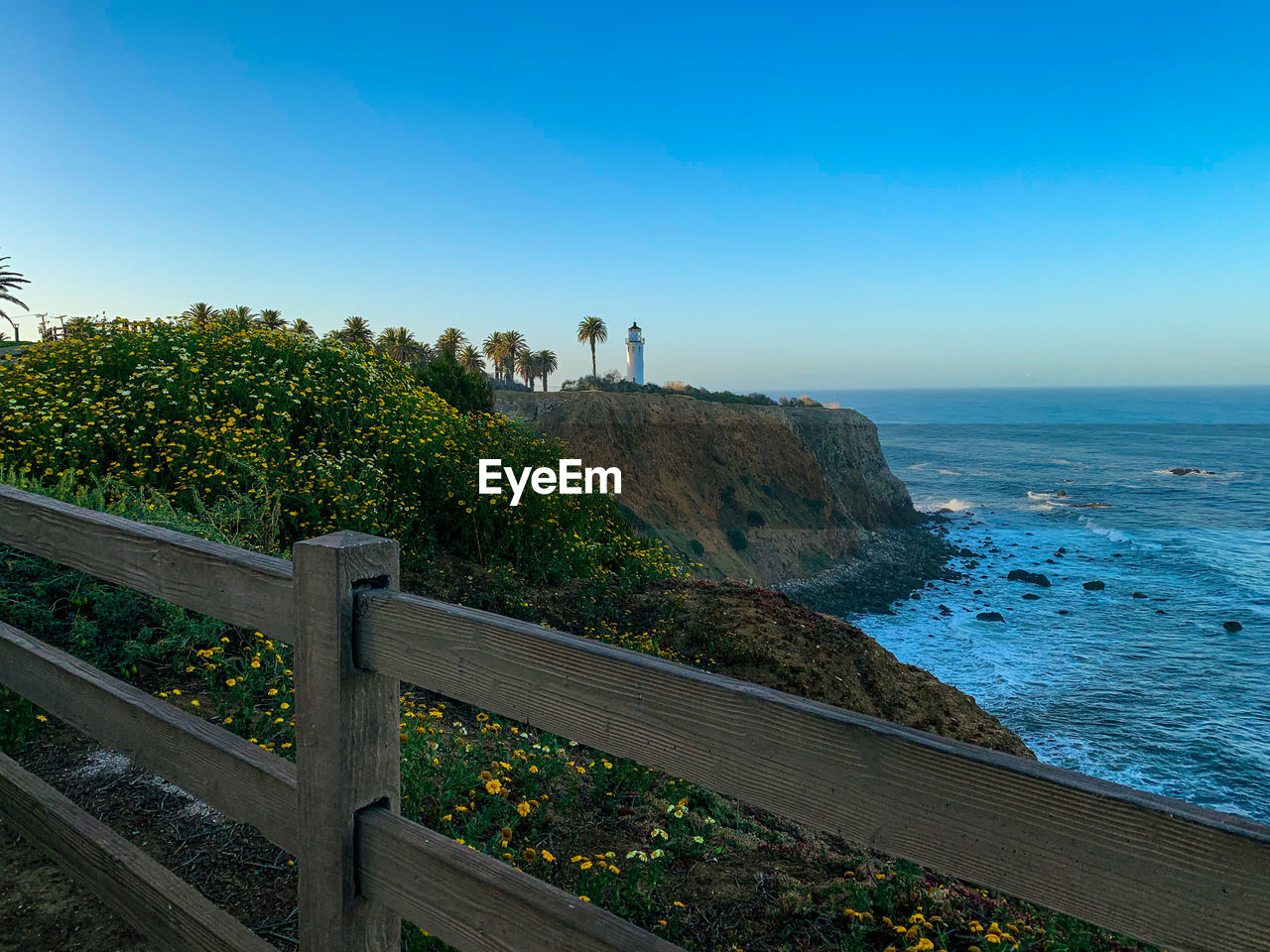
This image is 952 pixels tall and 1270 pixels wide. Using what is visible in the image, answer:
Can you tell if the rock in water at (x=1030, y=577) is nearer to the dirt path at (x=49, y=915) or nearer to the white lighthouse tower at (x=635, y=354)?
the white lighthouse tower at (x=635, y=354)

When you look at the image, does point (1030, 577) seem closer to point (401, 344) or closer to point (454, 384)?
point (454, 384)

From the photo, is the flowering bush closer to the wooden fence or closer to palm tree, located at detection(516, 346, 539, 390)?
the wooden fence

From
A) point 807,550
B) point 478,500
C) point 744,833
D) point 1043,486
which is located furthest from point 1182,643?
point 1043,486

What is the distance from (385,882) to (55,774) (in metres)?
3.35

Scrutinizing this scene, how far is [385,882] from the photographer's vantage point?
1.77 meters

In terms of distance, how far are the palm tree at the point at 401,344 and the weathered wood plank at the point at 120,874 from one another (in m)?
63.2

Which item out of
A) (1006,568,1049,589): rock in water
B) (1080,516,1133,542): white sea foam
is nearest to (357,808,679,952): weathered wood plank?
(1006,568,1049,589): rock in water

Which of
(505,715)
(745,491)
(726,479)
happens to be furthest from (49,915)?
(745,491)

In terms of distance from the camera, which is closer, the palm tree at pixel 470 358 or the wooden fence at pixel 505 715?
the wooden fence at pixel 505 715

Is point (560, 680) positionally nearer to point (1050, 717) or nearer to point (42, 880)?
point (42, 880)

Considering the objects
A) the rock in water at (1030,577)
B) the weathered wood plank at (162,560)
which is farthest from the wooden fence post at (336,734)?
the rock in water at (1030,577)

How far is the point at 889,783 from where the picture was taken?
1213mm

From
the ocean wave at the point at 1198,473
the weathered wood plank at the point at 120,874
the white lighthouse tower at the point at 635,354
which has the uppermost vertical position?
the white lighthouse tower at the point at 635,354

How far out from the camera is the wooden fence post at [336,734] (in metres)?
1.72
